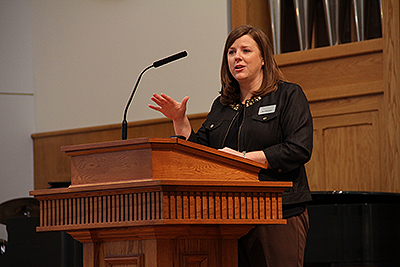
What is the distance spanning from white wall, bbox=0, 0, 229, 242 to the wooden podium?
127 inches

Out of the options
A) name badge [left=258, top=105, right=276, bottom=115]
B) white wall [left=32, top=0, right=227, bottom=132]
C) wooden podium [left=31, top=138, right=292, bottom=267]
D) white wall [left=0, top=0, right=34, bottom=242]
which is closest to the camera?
wooden podium [left=31, top=138, right=292, bottom=267]

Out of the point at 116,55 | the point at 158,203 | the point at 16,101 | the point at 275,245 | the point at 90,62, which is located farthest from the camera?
the point at 16,101

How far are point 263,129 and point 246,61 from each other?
0.29m

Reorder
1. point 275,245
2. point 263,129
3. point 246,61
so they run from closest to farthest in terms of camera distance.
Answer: point 275,245 → point 263,129 → point 246,61

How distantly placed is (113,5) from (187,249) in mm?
4189

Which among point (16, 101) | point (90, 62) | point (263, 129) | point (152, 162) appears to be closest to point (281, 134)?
point (263, 129)

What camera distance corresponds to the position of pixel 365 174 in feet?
13.6

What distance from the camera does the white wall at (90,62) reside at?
5.05 m

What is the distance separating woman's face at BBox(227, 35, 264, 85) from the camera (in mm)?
2209

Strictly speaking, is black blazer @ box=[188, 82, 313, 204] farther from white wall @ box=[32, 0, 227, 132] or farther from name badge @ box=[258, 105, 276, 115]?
white wall @ box=[32, 0, 227, 132]

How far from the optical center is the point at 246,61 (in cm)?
221

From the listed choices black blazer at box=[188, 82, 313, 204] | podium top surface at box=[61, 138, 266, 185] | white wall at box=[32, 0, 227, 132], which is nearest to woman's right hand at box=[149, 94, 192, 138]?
black blazer at box=[188, 82, 313, 204]

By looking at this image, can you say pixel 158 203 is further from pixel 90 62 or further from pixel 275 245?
pixel 90 62

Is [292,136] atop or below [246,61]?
below
